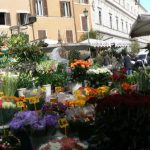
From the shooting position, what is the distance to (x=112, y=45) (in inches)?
1330

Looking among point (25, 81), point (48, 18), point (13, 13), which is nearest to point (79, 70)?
point (25, 81)

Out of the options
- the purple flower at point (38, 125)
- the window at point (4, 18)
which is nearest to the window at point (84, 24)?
the window at point (4, 18)

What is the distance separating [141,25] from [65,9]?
33.6m

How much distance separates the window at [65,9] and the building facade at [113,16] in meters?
4.20

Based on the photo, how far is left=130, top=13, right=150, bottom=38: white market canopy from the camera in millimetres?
10693

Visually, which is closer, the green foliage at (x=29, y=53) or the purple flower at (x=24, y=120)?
the purple flower at (x=24, y=120)

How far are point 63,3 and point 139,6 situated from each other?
43497 mm

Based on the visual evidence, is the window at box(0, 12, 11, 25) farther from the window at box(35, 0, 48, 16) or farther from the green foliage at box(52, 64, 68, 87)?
the green foliage at box(52, 64, 68, 87)

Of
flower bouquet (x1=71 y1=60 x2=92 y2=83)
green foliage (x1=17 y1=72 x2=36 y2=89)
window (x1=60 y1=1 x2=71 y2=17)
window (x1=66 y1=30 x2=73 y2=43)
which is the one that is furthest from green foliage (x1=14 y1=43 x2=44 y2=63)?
window (x1=60 y1=1 x2=71 y2=17)

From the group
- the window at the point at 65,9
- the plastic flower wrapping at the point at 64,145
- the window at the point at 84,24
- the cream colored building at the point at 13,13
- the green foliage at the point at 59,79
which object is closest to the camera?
the plastic flower wrapping at the point at 64,145

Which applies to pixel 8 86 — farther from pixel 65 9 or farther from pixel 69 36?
pixel 65 9

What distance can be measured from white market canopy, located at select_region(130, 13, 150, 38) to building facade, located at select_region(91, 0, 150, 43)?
36.2 m

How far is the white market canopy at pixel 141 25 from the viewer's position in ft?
35.1

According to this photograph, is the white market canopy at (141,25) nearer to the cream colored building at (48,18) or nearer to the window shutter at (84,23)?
the cream colored building at (48,18)
